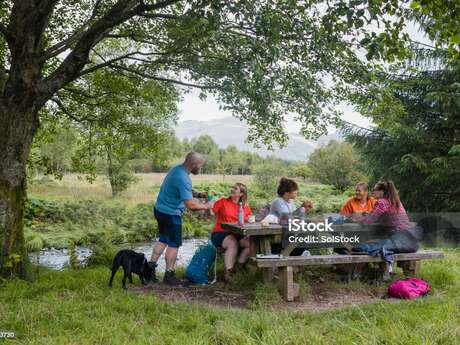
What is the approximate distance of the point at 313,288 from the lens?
6.50 meters

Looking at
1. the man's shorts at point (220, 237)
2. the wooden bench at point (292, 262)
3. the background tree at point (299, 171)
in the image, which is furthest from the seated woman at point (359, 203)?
the background tree at point (299, 171)

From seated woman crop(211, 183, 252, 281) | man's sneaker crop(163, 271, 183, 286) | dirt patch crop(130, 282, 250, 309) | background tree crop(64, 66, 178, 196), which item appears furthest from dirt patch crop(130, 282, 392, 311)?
background tree crop(64, 66, 178, 196)

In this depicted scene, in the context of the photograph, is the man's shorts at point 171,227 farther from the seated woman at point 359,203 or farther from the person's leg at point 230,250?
the seated woman at point 359,203

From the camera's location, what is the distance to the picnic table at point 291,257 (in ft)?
19.3

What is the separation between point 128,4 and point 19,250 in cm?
372

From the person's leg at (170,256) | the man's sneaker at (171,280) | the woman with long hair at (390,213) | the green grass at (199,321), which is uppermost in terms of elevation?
the woman with long hair at (390,213)

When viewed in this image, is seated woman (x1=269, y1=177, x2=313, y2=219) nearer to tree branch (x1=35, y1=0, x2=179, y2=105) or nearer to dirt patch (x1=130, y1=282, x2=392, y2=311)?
dirt patch (x1=130, y1=282, x2=392, y2=311)

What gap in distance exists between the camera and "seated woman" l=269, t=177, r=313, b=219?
23.0ft

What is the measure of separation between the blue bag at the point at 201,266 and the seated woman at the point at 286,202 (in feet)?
3.55

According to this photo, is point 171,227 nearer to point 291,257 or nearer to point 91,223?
point 291,257

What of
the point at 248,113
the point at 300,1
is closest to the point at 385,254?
the point at 248,113

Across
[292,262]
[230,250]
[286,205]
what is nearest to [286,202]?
[286,205]

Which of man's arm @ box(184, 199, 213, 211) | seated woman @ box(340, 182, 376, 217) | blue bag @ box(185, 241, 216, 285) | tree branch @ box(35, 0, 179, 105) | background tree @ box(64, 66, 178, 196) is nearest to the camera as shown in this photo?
man's arm @ box(184, 199, 213, 211)

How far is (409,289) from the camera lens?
5883 mm
